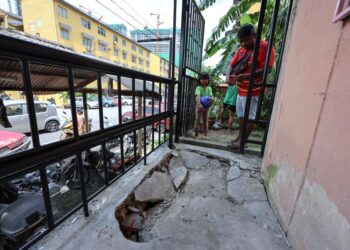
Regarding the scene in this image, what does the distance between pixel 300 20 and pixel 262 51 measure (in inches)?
26.7

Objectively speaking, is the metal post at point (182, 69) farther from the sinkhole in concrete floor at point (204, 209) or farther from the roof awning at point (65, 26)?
the roof awning at point (65, 26)

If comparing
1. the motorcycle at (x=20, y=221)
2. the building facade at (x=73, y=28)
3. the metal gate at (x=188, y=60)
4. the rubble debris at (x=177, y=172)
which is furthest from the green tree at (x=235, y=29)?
the building facade at (x=73, y=28)

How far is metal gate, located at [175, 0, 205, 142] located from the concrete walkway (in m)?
1.08

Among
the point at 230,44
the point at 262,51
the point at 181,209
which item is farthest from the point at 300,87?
the point at 230,44

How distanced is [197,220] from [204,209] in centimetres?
15

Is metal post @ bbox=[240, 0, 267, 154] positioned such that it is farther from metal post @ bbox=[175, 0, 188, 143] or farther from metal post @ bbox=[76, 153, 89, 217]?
metal post @ bbox=[76, 153, 89, 217]

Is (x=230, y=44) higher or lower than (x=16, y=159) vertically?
higher

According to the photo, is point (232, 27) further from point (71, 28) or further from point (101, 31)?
point (101, 31)

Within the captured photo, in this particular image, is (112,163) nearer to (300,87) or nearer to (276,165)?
(276,165)

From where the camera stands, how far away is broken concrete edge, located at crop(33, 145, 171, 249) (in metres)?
1.00

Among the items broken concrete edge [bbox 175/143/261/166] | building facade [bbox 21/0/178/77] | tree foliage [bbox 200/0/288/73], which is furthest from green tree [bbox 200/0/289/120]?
building facade [bbox 21/0/178/77]

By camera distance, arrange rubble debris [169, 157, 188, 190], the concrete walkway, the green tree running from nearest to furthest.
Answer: the concrete walkway, rubble debris [169, 157, 188, 190], the green tree

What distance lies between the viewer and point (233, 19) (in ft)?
13.2

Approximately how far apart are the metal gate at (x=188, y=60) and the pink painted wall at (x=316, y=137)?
1.38 meters
